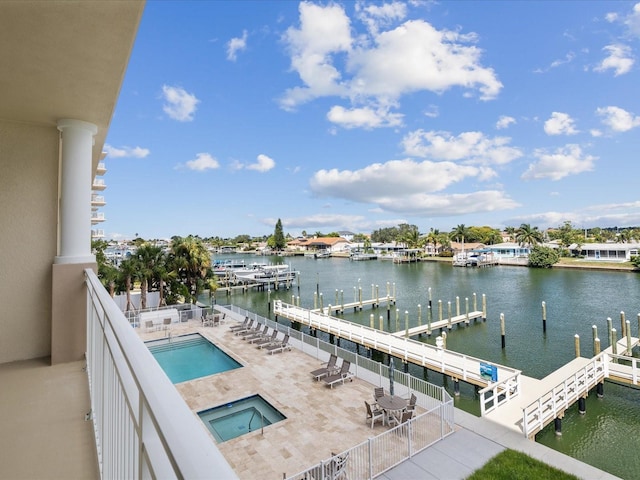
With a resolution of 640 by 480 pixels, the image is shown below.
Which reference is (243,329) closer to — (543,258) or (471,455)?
(471,455)

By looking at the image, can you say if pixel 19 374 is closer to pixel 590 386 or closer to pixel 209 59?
pixel 590 386

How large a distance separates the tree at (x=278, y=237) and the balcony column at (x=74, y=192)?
102 meters

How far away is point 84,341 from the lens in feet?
13.0

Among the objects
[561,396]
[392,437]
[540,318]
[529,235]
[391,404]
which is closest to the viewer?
[392,437]

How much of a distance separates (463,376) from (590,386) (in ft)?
14.6

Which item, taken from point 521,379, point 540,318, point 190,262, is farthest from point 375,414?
point 540,318

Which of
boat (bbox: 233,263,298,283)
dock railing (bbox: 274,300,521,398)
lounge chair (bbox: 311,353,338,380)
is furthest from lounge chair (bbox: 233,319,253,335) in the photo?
boat (bbox: 233,263,298,283)

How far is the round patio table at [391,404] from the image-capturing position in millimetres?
9273

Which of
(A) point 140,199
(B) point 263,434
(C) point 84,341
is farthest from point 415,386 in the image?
(A) point 140,199

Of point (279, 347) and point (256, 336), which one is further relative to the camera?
point (256, 336)

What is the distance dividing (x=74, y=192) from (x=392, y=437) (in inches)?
335

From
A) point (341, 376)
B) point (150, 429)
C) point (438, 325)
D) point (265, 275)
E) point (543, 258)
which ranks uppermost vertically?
point (150, 429)

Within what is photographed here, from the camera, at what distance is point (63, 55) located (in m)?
2.70

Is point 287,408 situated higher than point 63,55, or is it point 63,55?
point 63,55
